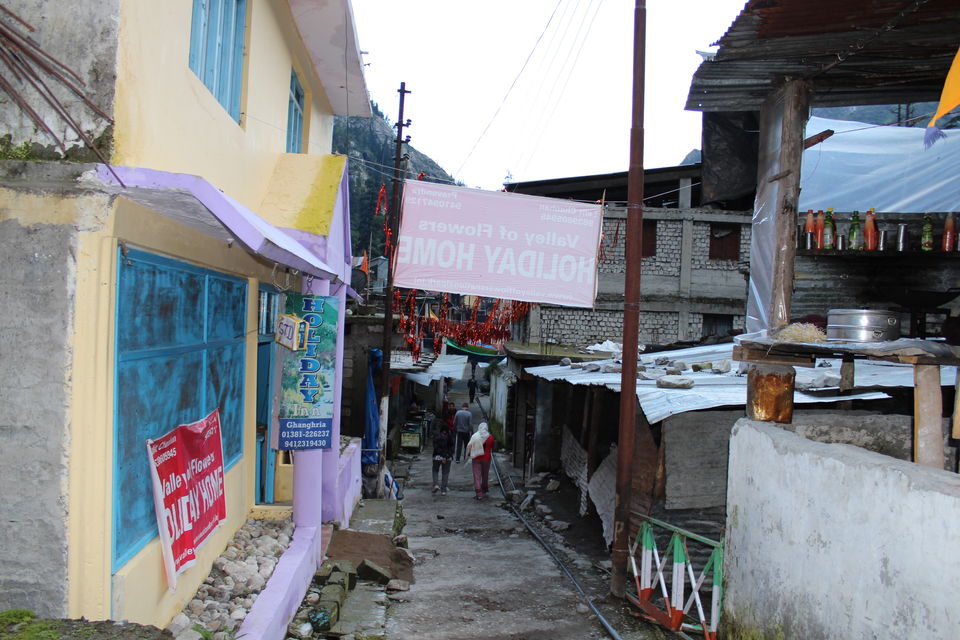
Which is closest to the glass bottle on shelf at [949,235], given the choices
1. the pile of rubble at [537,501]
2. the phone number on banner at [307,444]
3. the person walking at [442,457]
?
the pile of rubble at [537,501]

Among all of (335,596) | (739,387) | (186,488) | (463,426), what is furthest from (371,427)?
(186,488)

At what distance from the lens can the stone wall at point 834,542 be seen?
3928 mm

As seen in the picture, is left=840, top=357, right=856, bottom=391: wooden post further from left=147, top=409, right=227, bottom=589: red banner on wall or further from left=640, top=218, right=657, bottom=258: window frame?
left=640, top=218, right=657, bottom=258: window frame

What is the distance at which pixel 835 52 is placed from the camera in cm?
654

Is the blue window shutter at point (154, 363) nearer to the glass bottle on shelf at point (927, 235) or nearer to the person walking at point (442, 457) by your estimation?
the glass bottle on shelf at point (927, 235)

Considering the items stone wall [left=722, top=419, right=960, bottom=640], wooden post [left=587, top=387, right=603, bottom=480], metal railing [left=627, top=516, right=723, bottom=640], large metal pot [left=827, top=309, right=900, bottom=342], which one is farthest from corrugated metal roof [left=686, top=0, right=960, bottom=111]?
wooden post [left=587, top=387, right=603, bottom=480]

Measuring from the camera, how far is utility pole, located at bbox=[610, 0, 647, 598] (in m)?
8.53

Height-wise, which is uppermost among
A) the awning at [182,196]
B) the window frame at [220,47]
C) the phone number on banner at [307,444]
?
the window frame at [220,47]

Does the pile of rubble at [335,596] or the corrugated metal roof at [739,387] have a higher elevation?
the corrugated metal roof at [739,387]

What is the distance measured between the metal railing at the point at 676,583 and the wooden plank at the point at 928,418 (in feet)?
8.68

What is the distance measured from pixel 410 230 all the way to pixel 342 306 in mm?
2880

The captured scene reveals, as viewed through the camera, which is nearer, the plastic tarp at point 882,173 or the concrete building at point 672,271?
the plastic tarp at point 882,173

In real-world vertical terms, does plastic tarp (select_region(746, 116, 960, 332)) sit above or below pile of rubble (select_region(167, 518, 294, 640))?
above

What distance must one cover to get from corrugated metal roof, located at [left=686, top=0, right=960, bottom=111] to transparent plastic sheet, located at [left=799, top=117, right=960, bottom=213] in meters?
3.35
